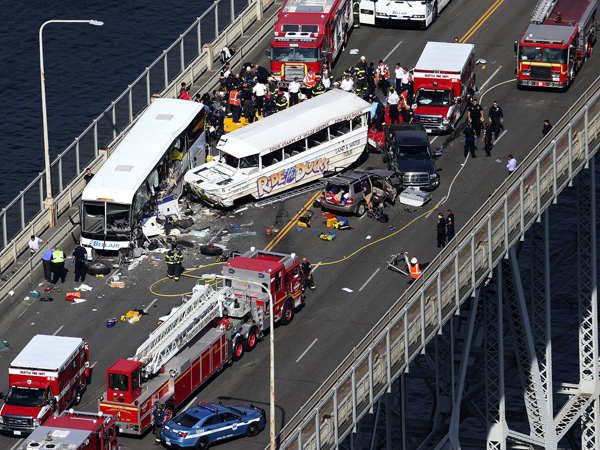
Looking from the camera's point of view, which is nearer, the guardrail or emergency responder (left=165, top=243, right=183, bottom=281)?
emergency responder (left=165, top=243, right=183, bottom=281)

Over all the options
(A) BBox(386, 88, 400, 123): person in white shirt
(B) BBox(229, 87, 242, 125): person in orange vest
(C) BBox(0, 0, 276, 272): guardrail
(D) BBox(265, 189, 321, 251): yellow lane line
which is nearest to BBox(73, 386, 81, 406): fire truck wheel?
(C) BBox(0, 0, 276, 272): guardrail

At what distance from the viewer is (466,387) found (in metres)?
76.2

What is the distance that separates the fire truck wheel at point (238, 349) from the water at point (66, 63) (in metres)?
36.0

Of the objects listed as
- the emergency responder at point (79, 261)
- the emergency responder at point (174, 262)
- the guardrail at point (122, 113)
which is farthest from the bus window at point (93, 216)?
the emergency responder at point (174, 262)

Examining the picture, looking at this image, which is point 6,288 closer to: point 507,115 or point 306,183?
point 306,183

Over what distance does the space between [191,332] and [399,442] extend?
11.8 meters

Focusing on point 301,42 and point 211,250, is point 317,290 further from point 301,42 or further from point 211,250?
point 301,42

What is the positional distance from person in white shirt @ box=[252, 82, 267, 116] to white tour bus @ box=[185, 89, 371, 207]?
4.97 m

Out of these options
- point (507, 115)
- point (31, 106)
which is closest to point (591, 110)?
point (507, 115)

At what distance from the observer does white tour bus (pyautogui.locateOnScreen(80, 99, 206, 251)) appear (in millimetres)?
67375

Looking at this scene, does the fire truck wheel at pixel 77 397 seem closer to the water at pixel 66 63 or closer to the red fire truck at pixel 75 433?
the red fire truck at pixel 75 433

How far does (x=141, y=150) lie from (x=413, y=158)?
42.5ft

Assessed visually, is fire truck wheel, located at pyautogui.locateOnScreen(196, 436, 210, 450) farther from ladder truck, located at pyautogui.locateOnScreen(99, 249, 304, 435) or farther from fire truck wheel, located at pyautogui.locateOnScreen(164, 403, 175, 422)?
ladder truck, located at pyautogui.locateOnScreen(99, 249, 304, 435)

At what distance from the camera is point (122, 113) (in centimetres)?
7731
